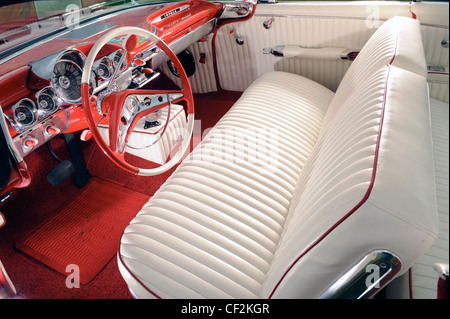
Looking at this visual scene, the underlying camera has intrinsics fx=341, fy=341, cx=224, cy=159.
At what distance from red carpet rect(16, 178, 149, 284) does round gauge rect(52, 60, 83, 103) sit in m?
0.75

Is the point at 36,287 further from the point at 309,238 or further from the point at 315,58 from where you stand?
the point at 315,58

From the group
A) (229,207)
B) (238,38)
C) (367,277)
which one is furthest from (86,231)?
(238,38)

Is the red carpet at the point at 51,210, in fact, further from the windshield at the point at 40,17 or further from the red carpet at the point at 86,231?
the windshield at the point at 40,17

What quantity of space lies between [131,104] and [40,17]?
0.85 metres

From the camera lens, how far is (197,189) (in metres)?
1.36

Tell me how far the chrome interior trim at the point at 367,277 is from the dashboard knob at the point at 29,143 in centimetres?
124

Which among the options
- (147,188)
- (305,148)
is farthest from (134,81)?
(305,148)

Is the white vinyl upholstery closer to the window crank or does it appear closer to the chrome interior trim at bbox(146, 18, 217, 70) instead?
the window crank

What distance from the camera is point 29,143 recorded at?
1.40m

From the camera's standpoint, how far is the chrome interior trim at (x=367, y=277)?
715mm

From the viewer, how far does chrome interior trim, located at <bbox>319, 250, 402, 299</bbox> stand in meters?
0.72

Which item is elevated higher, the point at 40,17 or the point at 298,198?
the point at 40,17

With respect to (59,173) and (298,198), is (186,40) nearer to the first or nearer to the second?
(59,173)

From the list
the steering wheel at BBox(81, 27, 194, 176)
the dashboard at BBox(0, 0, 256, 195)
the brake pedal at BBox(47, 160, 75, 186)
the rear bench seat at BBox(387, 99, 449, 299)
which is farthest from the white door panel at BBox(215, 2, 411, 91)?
the brake pedal at BBox(47, 160, 75, 186)
